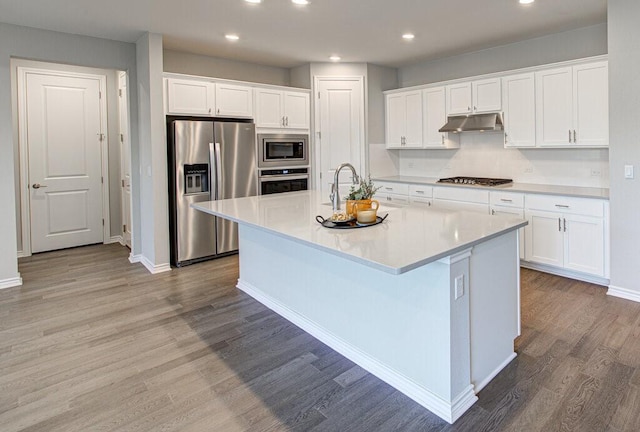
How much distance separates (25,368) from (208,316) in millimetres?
1210

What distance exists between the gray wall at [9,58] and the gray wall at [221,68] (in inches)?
33.9

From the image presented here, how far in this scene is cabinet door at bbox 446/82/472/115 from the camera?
5002 millimetres

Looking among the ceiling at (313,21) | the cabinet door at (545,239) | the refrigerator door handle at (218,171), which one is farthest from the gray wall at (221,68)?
the cabinet door at (545,239)

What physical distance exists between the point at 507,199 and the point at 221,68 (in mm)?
3930

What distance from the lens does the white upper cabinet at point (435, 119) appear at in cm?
530

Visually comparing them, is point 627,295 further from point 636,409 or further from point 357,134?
point 357,134

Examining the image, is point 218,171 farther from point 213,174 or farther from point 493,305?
point 493,305

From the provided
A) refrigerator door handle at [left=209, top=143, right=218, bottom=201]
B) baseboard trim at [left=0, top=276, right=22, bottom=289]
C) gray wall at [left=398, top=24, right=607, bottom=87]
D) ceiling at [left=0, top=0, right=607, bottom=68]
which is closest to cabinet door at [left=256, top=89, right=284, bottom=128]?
ceiling at [left=0, top=0, right=607, bottom=68]

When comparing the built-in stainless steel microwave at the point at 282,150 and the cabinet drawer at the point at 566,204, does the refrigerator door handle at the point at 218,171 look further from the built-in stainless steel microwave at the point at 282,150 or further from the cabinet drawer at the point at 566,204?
the cabinet drawer at the point at 566,204

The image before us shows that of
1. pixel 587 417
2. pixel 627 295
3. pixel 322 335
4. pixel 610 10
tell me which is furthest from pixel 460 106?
pixel 587 417

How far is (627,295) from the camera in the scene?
3482 mm

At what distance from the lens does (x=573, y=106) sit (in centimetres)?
409

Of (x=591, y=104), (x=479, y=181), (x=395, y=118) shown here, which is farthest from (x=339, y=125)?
(x=591, y=104)

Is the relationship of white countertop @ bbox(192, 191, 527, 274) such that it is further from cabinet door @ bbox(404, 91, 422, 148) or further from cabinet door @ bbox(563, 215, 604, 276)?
cabinet door @ bbox(404, 91, 422, 148)
